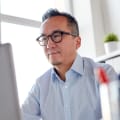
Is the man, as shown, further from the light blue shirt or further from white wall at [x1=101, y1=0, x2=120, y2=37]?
white wall at [x1=101, y1=0, x2=120, y2=37]

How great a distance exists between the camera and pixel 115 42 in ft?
8.15

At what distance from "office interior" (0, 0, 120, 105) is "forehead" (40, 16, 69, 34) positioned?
0.74m

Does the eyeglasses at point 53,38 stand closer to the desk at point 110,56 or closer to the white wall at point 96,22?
the desk at point 110,56

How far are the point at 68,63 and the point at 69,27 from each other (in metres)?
0.22

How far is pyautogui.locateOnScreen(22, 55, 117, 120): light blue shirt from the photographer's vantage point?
1582 mm

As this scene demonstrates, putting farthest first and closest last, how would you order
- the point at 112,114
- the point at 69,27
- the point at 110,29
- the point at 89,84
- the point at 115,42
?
the point at 110,29
the point at 115,42
the point at 69,27
the point at 89,84
the point at 112,114

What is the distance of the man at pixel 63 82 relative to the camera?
63.0 inches

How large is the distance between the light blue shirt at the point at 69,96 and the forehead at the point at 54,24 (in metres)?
0.21

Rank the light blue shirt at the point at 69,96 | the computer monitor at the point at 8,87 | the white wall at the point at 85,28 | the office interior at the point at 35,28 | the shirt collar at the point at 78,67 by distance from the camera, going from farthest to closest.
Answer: the white wall at the point at 85,28 < the office interior at the point at 35,28 < the shirt collar at the point at 78,67 < the light blue shirt at the point at 69,96 < the computer monitor at the point at 8,87

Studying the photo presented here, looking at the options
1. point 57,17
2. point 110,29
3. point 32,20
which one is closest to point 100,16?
point 110,29

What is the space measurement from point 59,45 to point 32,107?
1.28 feet

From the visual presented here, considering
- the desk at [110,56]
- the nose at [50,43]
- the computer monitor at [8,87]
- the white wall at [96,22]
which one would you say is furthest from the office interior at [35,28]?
the computer monitor at [8,87]

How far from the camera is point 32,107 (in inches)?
67.1

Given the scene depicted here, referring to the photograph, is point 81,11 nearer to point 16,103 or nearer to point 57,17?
point 57,17
